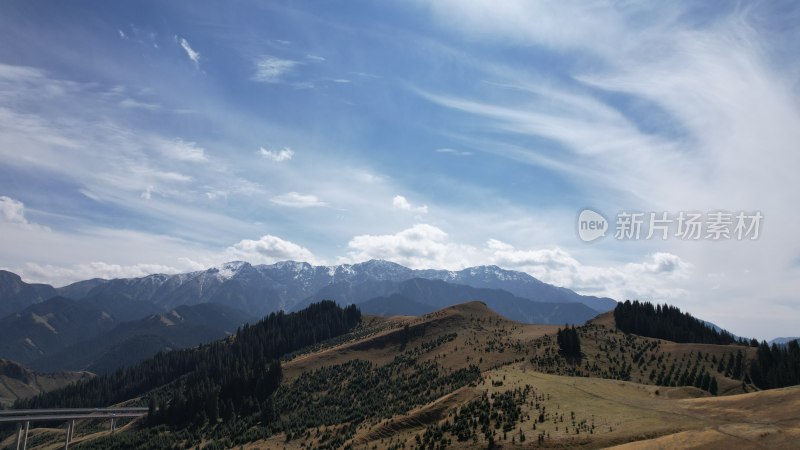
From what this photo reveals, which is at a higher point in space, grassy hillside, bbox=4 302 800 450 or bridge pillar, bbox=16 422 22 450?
grassy hillside, bbox=4 302 800 450

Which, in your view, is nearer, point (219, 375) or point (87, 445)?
point (87, 445)

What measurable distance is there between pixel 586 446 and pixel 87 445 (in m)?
128

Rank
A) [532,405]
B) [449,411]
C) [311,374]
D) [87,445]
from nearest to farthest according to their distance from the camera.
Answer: [532,405] < [449,411] < [87,445] < [311,374]

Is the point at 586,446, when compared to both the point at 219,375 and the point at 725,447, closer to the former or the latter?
the point at 725,447

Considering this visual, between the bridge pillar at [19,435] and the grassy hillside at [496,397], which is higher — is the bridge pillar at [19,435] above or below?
below

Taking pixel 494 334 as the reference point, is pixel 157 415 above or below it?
below

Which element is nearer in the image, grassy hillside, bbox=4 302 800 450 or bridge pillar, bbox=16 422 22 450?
grassy hillside, bbox=4 302 800 450

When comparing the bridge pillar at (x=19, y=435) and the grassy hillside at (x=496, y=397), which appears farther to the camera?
the bridge pillar at (x=19, y=435)

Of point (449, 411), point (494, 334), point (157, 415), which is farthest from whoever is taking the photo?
point (494, 334)

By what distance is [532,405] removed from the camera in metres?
67.4

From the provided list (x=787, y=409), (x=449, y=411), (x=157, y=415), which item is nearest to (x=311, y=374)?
(x=157, y=415)

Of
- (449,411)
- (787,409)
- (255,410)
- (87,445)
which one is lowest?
(87,445)

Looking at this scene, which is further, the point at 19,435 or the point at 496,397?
the point at 19,435

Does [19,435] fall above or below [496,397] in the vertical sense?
below
